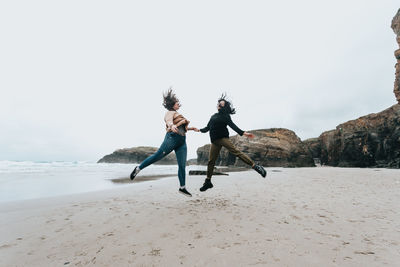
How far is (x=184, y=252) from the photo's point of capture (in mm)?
1966

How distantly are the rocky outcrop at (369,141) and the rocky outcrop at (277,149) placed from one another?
3819mm

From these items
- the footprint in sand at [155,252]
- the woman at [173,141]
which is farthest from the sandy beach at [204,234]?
the woman at [173,141]

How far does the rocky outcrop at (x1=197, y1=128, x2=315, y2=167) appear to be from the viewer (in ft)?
81.4

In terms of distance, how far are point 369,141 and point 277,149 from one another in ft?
31.2

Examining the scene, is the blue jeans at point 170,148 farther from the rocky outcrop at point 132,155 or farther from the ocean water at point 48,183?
the rocky outcrop at point 132,155

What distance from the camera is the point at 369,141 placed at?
2002 centimetres

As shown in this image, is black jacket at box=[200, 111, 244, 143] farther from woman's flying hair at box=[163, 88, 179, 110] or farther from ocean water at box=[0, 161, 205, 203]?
ocean water at box=[0, 161, 205, 203]

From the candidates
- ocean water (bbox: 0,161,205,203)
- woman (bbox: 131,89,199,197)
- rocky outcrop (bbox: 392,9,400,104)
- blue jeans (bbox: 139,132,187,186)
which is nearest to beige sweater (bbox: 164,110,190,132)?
woman (bbox: 131,89,199,197)

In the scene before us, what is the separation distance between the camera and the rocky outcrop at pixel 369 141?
1792cm

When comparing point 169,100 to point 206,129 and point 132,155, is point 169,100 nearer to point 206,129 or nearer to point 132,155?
point 206,129

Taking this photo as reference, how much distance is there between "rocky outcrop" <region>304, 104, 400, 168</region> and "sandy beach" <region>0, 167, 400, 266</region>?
20065mm

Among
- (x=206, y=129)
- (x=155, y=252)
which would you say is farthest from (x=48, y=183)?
(x=155, y=252)

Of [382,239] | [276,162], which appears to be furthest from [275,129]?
[382,239]

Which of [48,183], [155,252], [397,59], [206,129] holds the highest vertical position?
[397,59]
